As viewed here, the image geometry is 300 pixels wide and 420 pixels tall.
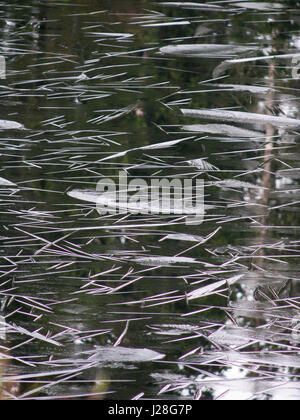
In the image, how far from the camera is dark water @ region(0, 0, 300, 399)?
145 cm

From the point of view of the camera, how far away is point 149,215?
2.00 metres

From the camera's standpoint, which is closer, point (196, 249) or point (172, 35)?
point (196, 249)

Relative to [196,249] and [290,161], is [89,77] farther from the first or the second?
[196,249]

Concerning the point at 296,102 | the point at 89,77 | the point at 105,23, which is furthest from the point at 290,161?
the point at 105,23

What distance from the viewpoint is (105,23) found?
3.46 m

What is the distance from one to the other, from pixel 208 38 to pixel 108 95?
80cm

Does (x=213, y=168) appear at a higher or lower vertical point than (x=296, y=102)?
lower

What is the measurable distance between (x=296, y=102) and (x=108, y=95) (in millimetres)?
758

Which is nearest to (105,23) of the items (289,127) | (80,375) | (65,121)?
(65,121)

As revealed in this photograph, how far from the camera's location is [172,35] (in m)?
3.31

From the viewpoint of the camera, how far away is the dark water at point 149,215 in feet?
4.75
